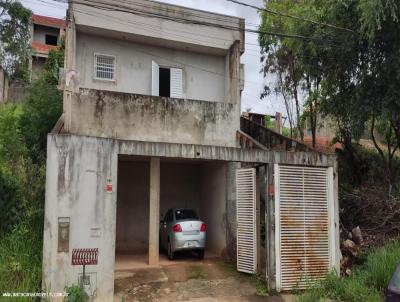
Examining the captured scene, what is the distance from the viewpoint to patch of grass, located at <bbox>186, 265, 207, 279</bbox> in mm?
10641

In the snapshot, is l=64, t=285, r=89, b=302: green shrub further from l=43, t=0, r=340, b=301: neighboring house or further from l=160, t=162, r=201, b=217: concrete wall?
l=160, t=162, r=201, b=217: concrete wall

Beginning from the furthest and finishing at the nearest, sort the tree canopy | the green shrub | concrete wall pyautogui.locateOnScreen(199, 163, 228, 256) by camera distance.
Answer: concrete wall pyautogui.locateOnScreen(199, 163, 228, 256), the tree canopy, the green shrub

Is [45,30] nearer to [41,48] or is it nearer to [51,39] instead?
[51,39]

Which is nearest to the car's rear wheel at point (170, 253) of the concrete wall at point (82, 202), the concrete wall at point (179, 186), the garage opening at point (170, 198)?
the garage opening at point (170, 198)

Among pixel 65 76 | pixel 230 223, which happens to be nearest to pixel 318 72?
pixel 230 223

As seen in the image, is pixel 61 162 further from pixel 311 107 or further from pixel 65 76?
pixel 311 107

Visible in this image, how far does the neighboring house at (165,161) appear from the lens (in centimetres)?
829

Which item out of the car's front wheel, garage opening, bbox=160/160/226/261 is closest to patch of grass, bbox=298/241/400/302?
the car's front wheel

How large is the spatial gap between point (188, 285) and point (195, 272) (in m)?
1.13

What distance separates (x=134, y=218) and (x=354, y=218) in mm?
7326

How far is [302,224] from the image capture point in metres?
10.1

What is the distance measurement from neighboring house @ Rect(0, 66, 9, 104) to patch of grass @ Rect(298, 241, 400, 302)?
18.2 meters

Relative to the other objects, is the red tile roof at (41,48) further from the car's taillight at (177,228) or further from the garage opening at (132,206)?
the car's taillight at (177,228)

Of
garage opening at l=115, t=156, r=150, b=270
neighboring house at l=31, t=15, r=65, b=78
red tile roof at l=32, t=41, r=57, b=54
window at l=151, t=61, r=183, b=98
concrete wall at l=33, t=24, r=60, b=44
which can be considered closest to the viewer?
window at l=151, t=61, r=183, b=98
